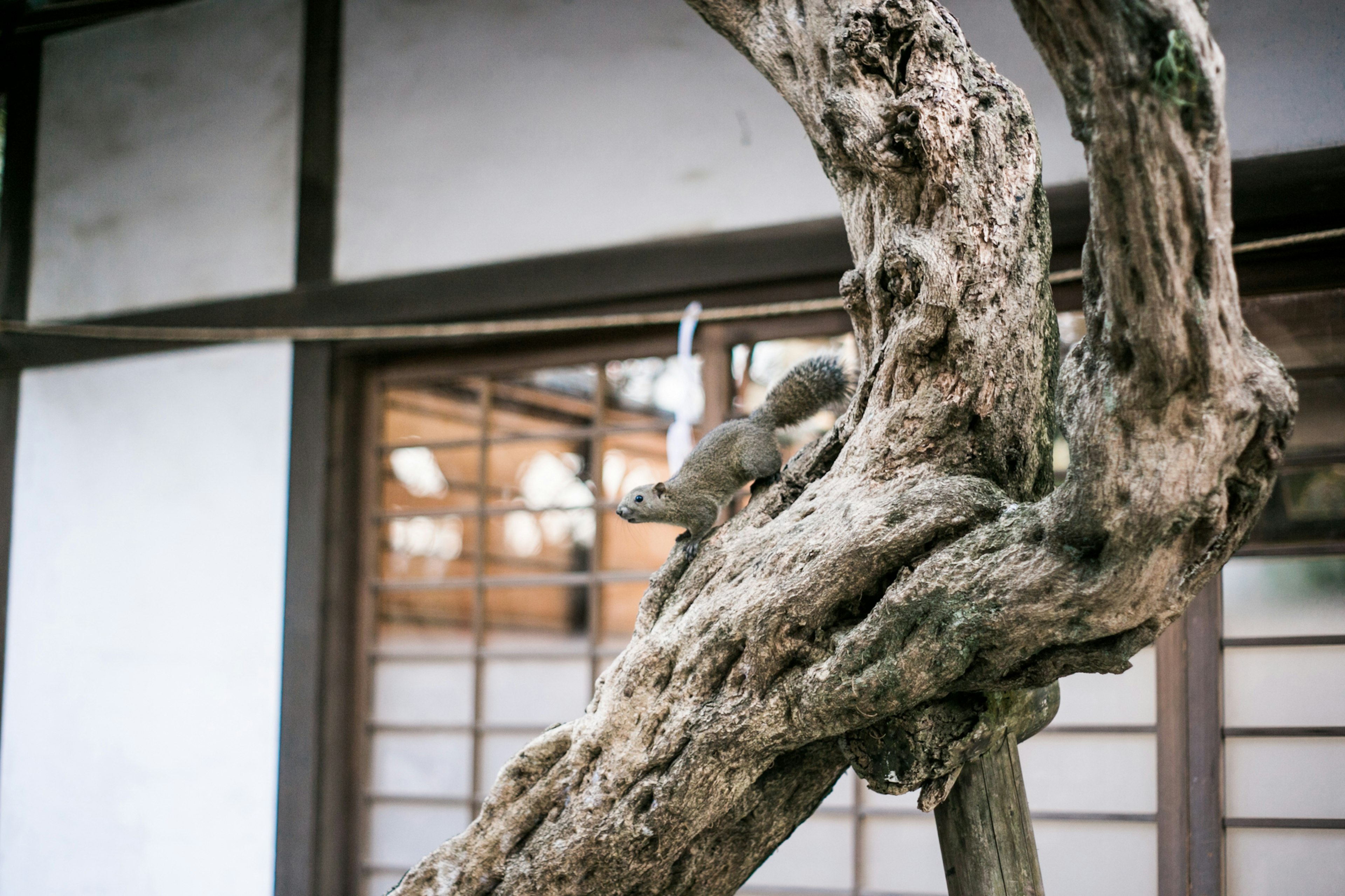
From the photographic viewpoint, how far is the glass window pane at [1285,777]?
299 cm

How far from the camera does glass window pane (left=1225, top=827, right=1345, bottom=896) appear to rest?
296 cm

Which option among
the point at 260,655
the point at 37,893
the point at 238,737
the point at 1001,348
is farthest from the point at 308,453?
the point at 1001,348

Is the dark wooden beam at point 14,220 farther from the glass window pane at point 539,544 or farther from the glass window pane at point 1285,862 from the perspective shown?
the glass window pane at point 1285,862

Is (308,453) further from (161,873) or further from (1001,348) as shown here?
Result: (1001,348)

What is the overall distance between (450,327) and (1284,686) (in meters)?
2.87

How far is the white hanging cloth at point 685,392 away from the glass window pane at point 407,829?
1.60 metres

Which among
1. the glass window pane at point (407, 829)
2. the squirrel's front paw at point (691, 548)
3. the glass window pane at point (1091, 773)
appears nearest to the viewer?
the squirrel's front paw at point (691, 548)

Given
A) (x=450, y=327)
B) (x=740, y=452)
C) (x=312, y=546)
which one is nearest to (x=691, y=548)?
(x=740, y=452)

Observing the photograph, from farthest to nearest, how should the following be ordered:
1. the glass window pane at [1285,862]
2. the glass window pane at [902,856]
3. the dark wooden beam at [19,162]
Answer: the dark wooden beam at [19,162] → the glass window pane at [902,856] → the glass window pane at [1285,862]

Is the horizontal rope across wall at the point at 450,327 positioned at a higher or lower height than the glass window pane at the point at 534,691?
higher

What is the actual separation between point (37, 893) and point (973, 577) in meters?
4.36

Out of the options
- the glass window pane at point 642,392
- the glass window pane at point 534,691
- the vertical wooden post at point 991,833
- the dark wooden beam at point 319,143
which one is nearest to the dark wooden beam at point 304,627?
the dark wooden beam at point 319,143

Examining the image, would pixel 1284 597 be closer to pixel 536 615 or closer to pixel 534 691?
pixel 534 691

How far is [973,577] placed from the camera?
5.32 feet
